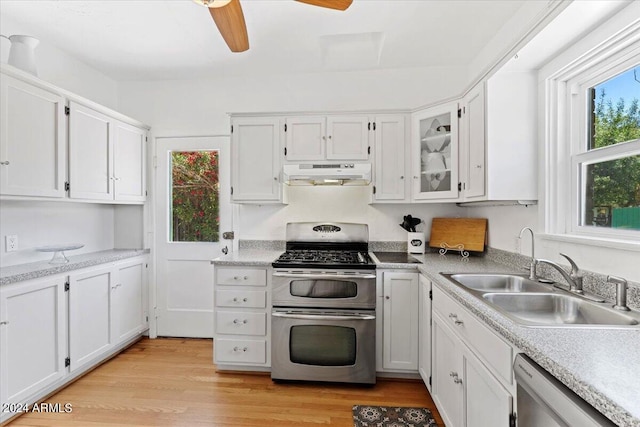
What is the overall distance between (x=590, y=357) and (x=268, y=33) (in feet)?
8.62

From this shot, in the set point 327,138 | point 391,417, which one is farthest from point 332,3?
point 391,417

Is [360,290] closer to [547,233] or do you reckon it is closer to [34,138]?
[547,233]

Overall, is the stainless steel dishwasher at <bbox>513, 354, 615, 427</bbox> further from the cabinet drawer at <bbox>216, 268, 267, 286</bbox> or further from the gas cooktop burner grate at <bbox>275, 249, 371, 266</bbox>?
the cabinet drawer at <bbox>216, 268, 267, 286</bbox>

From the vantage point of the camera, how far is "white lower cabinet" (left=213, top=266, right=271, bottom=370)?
243 cm

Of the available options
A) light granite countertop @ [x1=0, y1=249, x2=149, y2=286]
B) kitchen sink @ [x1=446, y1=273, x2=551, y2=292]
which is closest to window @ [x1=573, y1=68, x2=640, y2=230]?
kitchen sink @ [x1=446, y1=273, x2=551, y2=292]

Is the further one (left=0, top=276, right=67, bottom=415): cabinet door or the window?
(left=0, top=276, right=67, bottom=415): cabinet door

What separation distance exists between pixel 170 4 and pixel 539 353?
2697 millimetres

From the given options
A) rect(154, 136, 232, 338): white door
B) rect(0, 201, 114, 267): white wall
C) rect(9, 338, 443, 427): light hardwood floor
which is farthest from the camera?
rect(154, 136, 232, 338): white door

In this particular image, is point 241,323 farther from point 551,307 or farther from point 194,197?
point 551,307

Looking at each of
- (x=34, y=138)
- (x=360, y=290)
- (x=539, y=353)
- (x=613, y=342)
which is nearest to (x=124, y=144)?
(x=34, y=138)

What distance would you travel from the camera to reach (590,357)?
880 mm

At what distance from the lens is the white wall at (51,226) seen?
2.18 meters

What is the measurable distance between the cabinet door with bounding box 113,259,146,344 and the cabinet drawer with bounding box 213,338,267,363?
3.24 feet

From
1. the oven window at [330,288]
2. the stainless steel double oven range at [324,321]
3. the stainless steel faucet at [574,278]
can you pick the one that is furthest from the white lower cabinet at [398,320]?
the stainless steel faucet at [574,278]
